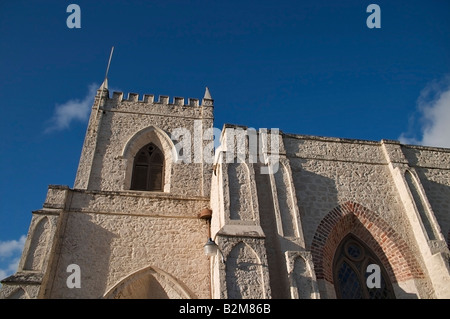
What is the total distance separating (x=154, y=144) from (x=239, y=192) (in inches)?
277

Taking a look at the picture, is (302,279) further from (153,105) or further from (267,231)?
(153,105)

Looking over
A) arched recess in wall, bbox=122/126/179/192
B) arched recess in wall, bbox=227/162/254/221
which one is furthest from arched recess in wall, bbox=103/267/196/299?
arched recess in wall, bbox=122/126/179/192

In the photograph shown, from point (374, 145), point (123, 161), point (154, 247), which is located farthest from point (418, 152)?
point (123, 161)

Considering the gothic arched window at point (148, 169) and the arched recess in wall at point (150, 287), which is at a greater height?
the gothic arched window at point (148, 169)

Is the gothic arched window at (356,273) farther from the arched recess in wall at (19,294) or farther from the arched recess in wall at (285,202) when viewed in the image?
the arched recess in wall at (19,294)

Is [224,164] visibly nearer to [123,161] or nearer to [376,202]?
[376,202]

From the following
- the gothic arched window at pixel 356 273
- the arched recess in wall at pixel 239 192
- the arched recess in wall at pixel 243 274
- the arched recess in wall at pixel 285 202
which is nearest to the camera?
the arched recess in wall at pixel 243 274

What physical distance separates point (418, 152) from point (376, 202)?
2.71 meters

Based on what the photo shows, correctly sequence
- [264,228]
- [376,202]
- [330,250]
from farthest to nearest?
[376,202]
[330,250]
[264,228]

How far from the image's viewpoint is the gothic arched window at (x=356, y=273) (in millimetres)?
8297

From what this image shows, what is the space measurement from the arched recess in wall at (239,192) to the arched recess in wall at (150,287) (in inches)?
104

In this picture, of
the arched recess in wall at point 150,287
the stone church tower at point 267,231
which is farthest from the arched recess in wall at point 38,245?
the arched recess in wall at point 150,287

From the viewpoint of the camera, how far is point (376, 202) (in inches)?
364

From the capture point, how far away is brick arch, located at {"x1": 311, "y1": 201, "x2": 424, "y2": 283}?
323 inches
